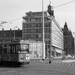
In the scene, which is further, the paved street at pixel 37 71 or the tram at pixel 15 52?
the tram at pixel 15 52

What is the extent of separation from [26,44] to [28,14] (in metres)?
79.2

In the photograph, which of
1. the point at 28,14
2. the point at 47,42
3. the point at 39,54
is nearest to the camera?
the point at 39,54

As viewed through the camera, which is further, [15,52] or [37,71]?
[15,52]

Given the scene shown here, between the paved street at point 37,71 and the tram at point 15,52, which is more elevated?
the tram at point 15,52

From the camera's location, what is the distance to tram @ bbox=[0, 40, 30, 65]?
Answer: 21766 mm

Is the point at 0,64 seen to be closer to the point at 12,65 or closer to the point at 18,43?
the point at 12,65

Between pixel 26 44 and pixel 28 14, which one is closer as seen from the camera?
pixel 26 44

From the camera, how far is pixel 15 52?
21906 millimetres

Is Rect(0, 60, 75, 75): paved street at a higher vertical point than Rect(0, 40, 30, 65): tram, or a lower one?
lower

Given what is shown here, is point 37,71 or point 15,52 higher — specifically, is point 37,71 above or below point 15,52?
below

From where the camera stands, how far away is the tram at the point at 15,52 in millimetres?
21766

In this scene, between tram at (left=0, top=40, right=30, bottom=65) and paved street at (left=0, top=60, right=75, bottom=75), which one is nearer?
paved street at (left=0, top=60, right=75, bottom=75)

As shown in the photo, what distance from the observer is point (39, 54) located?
254ft

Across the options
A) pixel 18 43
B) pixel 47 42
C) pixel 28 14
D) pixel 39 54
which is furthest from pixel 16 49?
pixel 28 14
